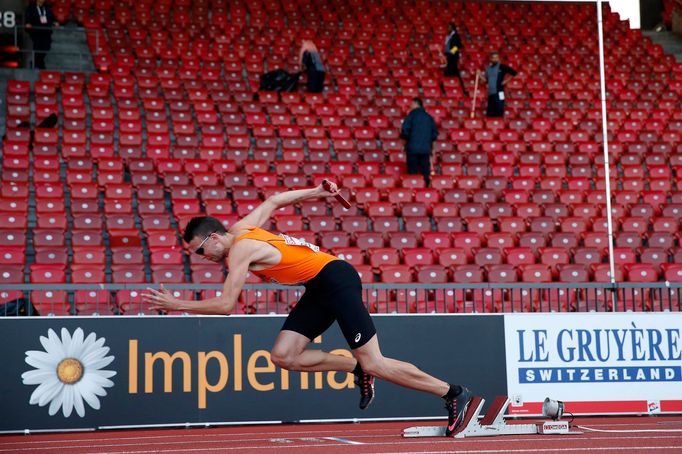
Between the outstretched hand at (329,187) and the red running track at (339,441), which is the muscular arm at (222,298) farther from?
the red running track at (339,441)

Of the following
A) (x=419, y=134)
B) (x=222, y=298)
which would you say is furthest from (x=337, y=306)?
(x=419, y=134)

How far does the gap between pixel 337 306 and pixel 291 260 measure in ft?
1.64

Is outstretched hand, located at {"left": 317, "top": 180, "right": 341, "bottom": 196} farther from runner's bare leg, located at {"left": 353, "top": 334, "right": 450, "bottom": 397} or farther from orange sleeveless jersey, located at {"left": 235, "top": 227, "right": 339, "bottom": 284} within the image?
runner's bare leg, located at {"left": 353, "top": 334, "right": 450, "bottom": 397}

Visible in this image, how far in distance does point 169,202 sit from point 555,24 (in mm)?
14644

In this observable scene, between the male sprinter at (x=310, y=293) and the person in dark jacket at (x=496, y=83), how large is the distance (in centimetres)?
1358

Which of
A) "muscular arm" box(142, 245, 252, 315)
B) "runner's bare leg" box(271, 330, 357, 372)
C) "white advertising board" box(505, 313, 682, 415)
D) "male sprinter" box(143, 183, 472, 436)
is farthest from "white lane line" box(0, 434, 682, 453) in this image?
"white advertising board" box(505, 313, 682, 415)

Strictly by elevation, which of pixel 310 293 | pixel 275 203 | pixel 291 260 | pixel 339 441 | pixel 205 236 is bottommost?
pixel 339 441

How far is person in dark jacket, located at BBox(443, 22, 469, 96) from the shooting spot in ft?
75.4

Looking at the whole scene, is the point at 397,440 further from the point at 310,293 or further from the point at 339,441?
the point at 310,293

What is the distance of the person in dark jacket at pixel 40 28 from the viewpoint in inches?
814

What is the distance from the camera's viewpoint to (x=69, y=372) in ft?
33.3

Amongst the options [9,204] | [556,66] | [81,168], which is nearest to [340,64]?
[556,66]

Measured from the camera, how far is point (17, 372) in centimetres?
1004

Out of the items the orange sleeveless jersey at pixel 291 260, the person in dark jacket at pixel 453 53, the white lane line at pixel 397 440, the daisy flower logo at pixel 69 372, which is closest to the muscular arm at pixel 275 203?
the orange sleeveless jersey at pixel 291 260
